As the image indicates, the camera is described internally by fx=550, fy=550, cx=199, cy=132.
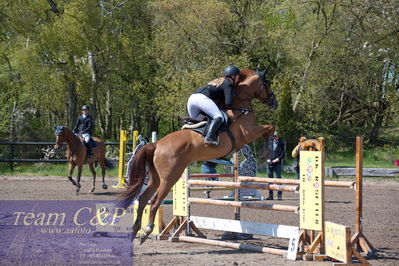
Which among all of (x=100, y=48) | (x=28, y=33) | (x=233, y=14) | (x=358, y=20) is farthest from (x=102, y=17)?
(x=358, y=20)

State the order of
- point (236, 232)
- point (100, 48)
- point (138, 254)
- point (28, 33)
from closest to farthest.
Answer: point (138, 254) < point (236, 232) < point (28, 33) < point (100, 48)

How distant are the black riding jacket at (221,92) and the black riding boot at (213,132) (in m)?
0.38

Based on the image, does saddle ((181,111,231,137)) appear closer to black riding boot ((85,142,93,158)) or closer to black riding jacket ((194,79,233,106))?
black riding jacket ((194,79,233,106))

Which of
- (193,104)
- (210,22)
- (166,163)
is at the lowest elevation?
(166,163)

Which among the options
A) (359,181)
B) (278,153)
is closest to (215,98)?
(359,181)

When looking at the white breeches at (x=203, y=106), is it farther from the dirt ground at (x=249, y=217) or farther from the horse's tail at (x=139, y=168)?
the dirt ground at (x=249, y=217)

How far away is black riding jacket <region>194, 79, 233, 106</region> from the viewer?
7750 mm

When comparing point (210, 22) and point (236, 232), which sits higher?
point (210, 22)

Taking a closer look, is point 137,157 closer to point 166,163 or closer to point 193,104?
point 166,163

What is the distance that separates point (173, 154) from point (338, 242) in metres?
2.47

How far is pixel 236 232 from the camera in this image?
8.28 m

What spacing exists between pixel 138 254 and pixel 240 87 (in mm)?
2810

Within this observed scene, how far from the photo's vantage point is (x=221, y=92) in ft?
26.1

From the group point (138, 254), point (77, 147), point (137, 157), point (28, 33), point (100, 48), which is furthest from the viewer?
point (100, 48)
